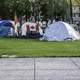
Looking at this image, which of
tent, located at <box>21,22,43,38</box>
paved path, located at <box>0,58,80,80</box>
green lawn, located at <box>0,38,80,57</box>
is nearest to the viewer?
paved path, located at <box>0,58,80,80</box>

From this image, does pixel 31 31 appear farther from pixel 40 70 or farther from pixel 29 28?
pixel 40 70

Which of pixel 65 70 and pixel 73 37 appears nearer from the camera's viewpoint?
pixel 65 70

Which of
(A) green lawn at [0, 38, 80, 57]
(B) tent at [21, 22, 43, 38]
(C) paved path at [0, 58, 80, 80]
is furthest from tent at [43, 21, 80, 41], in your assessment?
(C) paved path at [0, 58, 80, 80]

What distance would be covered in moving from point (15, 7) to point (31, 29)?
15.8 metres

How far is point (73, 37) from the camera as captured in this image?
27812mm

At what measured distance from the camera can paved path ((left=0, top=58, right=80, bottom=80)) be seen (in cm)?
1032

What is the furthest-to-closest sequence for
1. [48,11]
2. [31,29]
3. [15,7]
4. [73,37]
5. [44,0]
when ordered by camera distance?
[48,11] → [44,0] → [15,7] → [31,29] → [73,37]

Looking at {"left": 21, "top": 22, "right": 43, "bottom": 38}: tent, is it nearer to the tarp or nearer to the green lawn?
the tarp

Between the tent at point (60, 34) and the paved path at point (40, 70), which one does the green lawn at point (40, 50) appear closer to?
the paved path at point (40, 70)

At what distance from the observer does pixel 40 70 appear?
11562 mm

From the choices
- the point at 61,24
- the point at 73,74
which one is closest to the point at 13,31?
the point at 61,24

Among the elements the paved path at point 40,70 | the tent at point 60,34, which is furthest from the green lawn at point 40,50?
the tent at point 60,34

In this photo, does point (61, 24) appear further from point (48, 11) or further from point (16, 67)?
point (48, 11)

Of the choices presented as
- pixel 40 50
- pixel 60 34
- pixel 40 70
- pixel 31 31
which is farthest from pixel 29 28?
pixel 40 70
